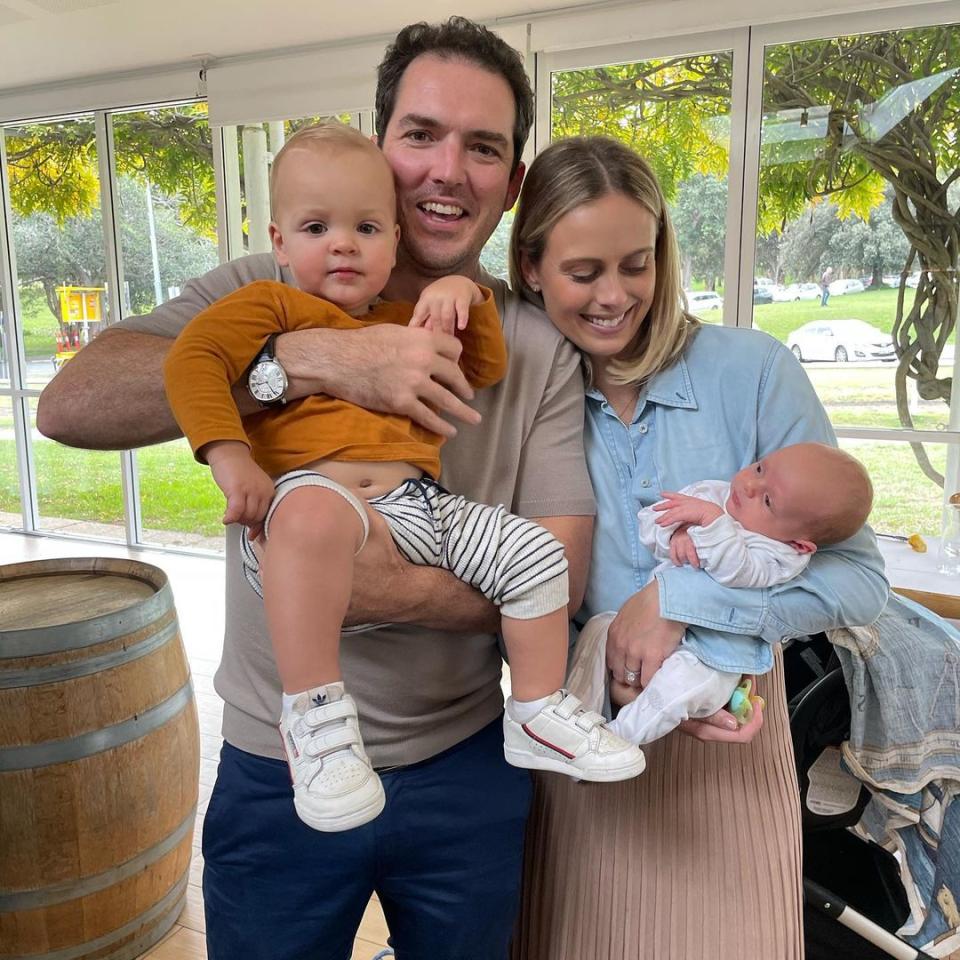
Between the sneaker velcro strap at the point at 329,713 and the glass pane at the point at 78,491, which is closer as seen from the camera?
the sneaker velcro strap at the point at 329,713

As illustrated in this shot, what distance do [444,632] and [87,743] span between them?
1.11 m

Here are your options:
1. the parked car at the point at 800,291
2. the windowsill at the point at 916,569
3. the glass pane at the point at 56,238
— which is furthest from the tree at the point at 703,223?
the glass pane at the point at 56,238

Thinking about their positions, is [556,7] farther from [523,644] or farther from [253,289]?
[523,644]

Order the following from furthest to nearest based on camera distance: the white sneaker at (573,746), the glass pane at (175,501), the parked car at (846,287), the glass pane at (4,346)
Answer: the glass pane at (4,346), the glass pane at (175,501), the parked car at (846,287), the white sneaker at (573,746)

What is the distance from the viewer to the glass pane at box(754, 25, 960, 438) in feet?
12.1

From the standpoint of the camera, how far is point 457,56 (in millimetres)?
1320

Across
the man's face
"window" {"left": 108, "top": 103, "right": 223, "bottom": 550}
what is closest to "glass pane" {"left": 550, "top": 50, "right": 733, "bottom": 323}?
"window" {"left": 108, "top": 103, "right": 223, "bottom": 550}

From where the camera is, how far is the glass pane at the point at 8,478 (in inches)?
246

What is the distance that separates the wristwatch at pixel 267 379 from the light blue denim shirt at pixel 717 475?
20.8 inches

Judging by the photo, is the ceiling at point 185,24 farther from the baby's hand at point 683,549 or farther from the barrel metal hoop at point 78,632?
the baby's hand at point 683,549

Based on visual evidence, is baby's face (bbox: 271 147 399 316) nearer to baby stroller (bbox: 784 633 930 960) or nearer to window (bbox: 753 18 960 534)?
baby stroller (bbox: 784 633 930 960)

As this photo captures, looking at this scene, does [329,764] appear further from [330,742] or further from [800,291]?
Answer: [800,291]

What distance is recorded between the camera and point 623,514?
53.5 inches

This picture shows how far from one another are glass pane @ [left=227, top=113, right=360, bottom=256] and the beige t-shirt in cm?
401
